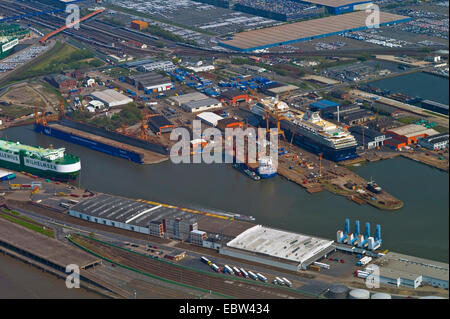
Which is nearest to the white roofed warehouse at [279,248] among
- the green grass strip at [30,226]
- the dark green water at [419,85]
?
the green grass strip at [30,226]

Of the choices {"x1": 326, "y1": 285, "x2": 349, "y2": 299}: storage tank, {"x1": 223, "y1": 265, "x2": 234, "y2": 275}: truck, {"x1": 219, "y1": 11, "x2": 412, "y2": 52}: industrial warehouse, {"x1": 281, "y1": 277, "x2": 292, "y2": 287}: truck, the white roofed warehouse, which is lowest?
{"x1": 223, "y1": 265, "x2": 234, "y2": 275}: truck

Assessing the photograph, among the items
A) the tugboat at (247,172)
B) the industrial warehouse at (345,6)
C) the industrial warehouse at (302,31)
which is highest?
the industrial warehouse at (345,6)

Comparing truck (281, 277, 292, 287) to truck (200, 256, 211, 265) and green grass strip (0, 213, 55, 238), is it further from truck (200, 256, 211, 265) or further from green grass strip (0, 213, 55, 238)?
green grass strip (0, 213, 55, 238)

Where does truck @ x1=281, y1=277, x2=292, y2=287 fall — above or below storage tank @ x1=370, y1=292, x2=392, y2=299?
below

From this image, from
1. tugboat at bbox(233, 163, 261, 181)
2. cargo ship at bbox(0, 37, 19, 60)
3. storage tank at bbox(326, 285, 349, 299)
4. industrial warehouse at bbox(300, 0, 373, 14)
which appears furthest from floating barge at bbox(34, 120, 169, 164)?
industrial warehouse at bbox(300, 0, 373, 14)

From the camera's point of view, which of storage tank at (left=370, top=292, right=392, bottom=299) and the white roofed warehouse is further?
the white roofed warehouse

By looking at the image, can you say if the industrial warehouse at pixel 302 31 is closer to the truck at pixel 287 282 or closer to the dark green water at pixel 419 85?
the dark green water at pixel 419 85
